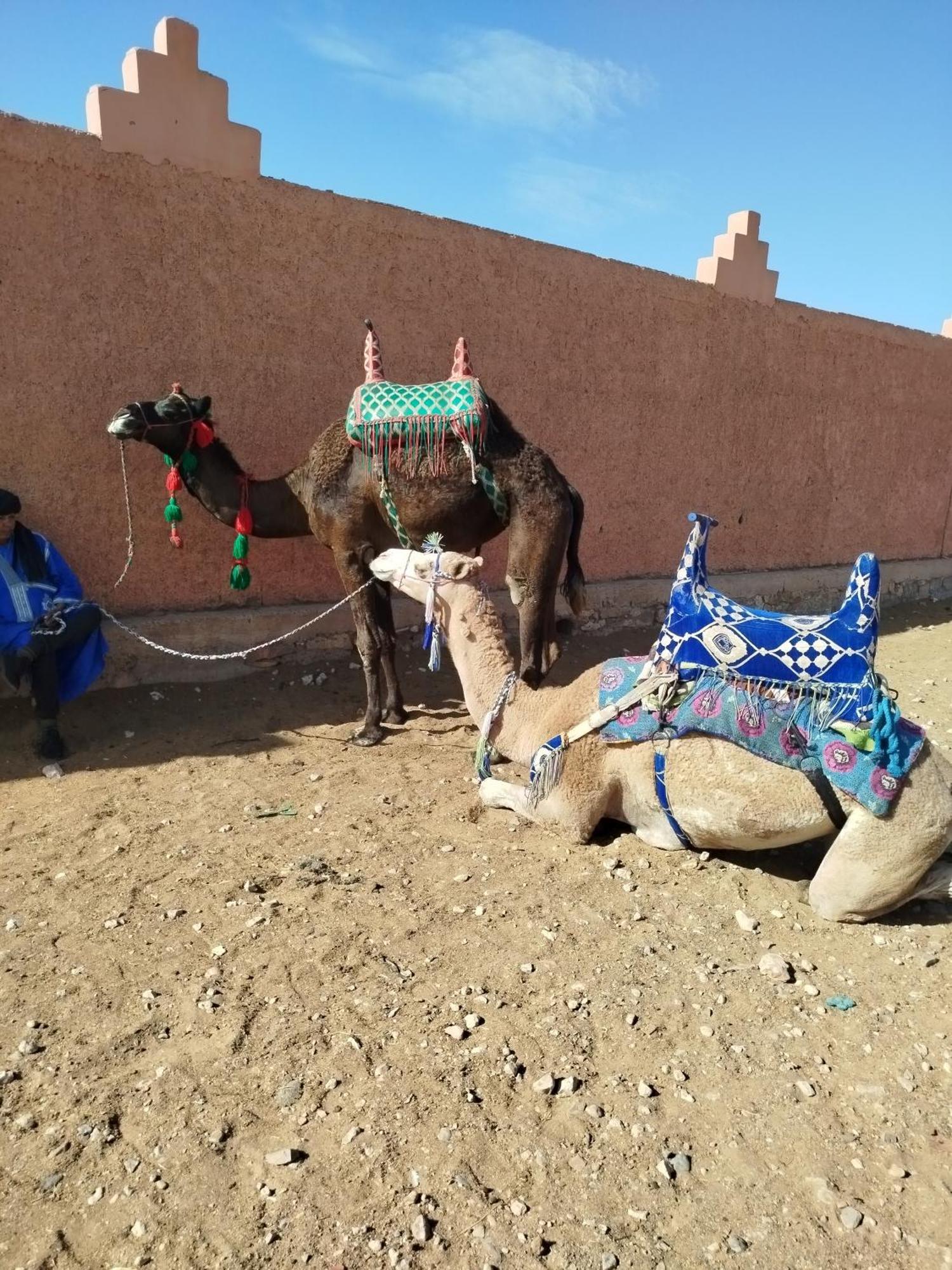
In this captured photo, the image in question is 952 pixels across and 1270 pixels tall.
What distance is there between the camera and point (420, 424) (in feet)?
15.9

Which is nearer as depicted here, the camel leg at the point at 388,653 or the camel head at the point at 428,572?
the camel head at the point at 428,572

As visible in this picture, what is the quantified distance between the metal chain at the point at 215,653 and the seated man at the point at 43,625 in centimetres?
20

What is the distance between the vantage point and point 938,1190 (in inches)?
81.2

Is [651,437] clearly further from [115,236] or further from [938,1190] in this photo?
[938,1190]

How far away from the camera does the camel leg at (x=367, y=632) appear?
5.12 metres

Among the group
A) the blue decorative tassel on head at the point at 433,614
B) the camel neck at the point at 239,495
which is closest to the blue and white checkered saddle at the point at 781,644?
the blue decorative tassel on head at the point at 433,614

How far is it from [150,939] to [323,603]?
3.79 metres

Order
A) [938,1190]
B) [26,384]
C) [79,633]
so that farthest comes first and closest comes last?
1. [26,384]
2. [79,633]
3. [938,1190]

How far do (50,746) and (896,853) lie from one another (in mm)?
4125

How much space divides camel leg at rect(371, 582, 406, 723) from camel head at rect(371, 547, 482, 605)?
47.7 inches

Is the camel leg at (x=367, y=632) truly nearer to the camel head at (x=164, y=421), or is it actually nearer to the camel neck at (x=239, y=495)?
the camel neck at (x=239, y=495)

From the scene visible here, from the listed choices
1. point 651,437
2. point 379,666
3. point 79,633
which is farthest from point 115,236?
point 651,437

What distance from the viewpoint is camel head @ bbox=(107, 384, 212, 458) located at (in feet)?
15.4

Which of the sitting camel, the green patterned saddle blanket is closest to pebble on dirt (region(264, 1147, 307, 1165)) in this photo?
the sitting camel
